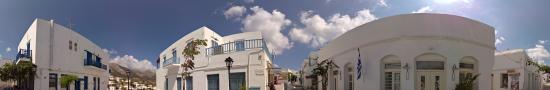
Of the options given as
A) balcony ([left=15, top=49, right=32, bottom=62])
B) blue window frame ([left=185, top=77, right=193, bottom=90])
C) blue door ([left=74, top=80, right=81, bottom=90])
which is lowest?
blue door ([left=74, top=80, right=81, bottom=90])

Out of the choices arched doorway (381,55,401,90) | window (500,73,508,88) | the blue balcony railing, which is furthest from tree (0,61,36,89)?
window (500,73,508,88)

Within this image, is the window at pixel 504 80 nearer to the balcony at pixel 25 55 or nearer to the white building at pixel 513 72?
the white building at pixel 513 72

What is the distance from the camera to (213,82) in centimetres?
2003

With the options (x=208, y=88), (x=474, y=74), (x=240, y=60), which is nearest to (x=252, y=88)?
(x=240, y=60)

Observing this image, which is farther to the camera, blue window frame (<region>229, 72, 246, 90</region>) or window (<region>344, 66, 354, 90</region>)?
blue window frame (<region>229, 72, 246, 90</region>)

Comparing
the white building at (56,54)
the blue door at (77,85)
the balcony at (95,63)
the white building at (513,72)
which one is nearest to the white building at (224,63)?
the white building at (56,54)

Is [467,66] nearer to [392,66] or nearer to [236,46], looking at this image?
[392,66]

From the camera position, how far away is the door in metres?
15.1

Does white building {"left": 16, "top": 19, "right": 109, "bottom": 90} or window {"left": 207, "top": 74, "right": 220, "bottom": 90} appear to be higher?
white building {"left": 16, "top": 19, "right": 109, "bottom": 90}

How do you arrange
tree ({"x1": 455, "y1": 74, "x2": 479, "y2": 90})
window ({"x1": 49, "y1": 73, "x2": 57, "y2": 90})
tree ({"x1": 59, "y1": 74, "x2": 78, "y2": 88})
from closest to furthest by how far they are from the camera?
tree ({"x1": 455, "y1": 74, "x2": 479, "y2": 90}) < window ({"x1": 49, "y1": 73, "x2": 57, "y2": 90}) < tree ({"x1": 59, "y1": 74, "x2": 78, "y2": 88})

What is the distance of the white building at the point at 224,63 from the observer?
60.0 feet

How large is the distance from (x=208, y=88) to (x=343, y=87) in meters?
6.07

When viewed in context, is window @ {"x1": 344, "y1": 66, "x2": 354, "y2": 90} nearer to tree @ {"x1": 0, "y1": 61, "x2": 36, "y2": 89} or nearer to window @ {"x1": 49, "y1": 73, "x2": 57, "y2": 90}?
tree @ {"x1": 0, "y1": 61, "x2": 36, "y2": 89}

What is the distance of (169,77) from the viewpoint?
25703mm
